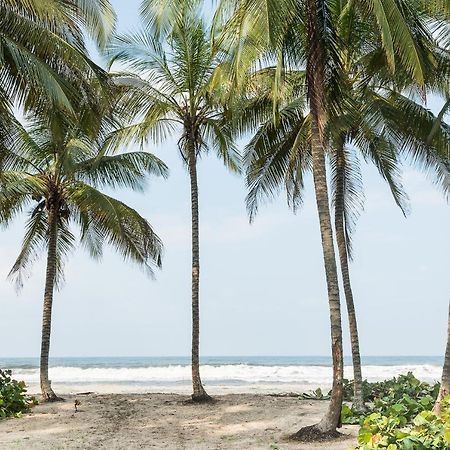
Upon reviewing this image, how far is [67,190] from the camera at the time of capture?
50.2ft

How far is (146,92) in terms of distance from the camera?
1436cm

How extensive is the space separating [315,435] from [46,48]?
7.41 metres

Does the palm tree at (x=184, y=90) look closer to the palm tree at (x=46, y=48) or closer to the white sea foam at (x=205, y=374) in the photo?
the palm tree at (x=46, y=48)

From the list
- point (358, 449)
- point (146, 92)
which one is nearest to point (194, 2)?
point (146, 92)

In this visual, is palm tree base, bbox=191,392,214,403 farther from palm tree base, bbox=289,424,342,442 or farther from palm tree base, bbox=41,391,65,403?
palm tree base, bbox=289,424,342,442

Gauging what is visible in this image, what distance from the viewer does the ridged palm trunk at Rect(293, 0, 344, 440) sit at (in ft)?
30.8

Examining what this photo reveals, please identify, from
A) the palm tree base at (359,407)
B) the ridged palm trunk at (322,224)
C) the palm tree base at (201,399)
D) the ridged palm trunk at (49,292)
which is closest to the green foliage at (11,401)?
the ridged palm trunk at (49,292)

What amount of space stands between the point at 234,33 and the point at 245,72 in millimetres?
911

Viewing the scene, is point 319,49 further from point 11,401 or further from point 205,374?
point 205,374

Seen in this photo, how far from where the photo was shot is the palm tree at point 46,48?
1048cm

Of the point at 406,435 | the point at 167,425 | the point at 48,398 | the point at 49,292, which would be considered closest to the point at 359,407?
the point at 167,425

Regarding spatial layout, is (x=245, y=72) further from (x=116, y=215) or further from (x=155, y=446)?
(x=116, y=215)

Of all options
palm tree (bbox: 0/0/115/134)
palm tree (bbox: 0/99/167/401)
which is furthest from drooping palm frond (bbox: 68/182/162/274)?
palm tree (bbox: 0/0/115/134)

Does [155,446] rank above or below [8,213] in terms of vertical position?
below
